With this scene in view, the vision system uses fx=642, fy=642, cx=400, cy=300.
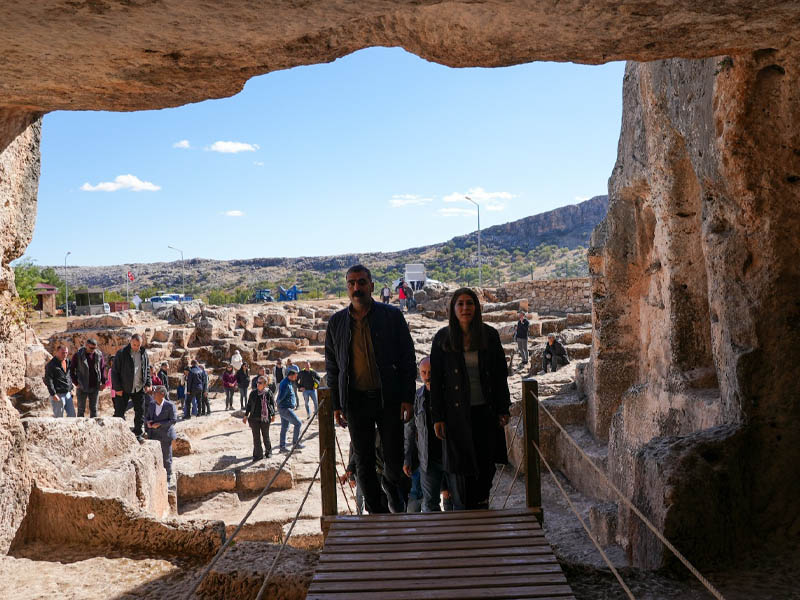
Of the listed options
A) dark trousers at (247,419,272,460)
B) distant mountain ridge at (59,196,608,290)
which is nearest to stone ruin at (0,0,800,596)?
dark trousers at (247,419,272,460)

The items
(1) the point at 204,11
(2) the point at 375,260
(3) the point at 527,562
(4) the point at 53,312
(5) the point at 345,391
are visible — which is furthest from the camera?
(2) the point at 375,260

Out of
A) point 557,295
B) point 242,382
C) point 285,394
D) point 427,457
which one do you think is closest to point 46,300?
point 242,382

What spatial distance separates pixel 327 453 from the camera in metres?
4.57

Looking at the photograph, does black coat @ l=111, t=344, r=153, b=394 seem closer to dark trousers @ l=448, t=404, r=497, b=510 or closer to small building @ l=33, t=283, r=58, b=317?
dark trousers @ l=448, t=404, r=497, b=510

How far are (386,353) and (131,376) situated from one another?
5809mm

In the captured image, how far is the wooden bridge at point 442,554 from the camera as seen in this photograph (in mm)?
3178

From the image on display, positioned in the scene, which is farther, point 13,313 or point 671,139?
point 671,139

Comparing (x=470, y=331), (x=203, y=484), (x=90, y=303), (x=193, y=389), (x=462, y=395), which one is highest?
(x=470, y=331)

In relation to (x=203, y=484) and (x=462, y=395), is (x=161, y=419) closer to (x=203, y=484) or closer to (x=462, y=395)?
(x=203, y=484)

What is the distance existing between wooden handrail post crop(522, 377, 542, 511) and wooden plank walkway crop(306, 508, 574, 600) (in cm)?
26

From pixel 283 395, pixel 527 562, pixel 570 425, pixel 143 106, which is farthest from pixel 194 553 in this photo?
pixel 570 425

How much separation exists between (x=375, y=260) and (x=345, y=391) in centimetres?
6867

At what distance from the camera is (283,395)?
10375 millimetres

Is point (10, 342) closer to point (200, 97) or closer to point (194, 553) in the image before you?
point (194, 553)
